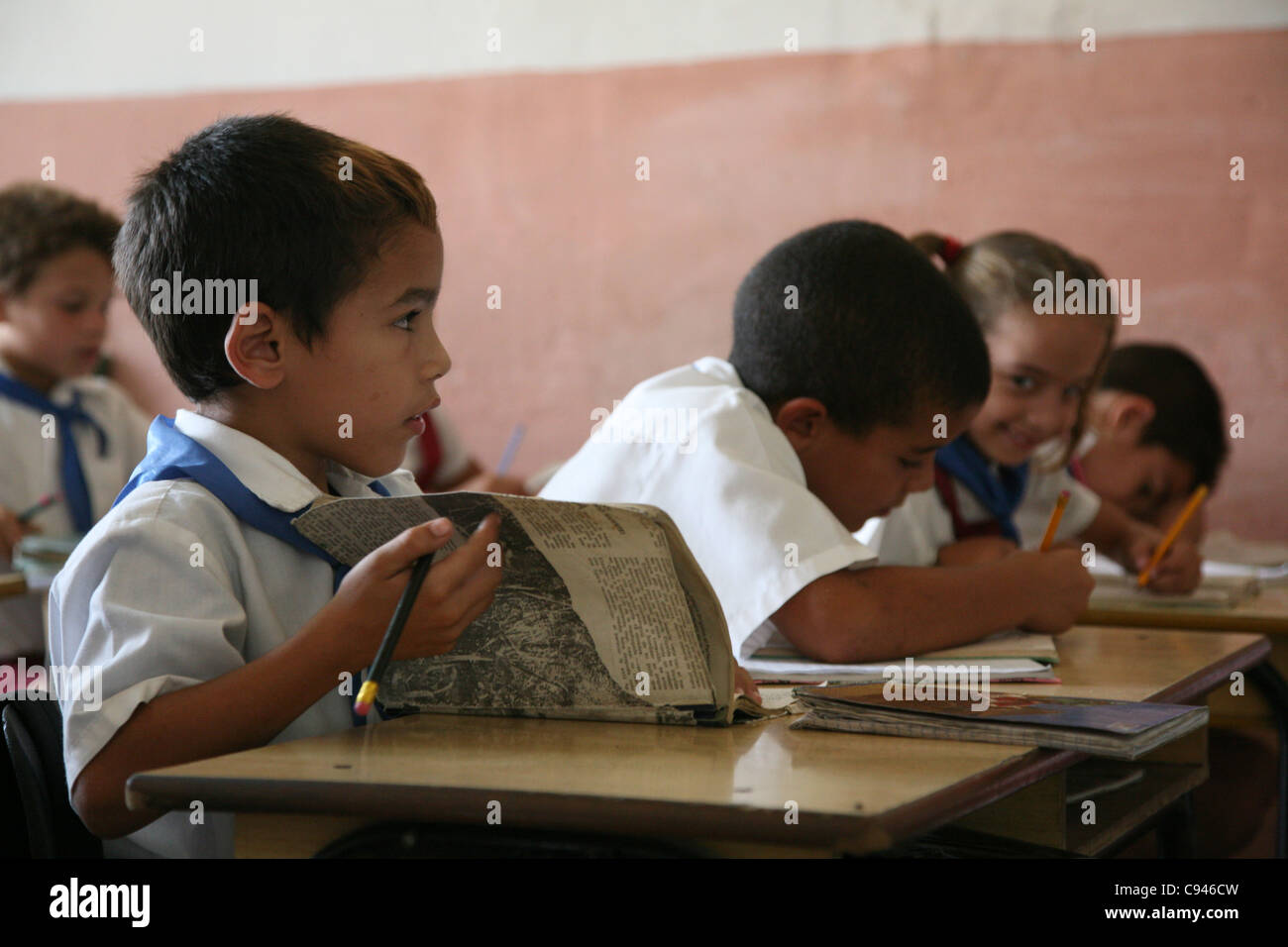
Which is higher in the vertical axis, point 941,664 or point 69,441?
point 69,441

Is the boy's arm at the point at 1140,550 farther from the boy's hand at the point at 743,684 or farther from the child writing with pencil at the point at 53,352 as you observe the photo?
the child writing with pencil at the point at 53,352

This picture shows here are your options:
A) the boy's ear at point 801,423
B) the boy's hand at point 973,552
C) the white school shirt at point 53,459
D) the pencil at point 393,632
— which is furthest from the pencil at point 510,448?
the pencil at point 393,632

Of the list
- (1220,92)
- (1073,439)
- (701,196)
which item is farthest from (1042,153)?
(1073,439)

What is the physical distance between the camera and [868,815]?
79 cm

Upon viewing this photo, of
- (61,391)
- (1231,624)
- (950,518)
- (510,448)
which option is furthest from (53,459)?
(1231,624)

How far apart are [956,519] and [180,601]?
4.83ft

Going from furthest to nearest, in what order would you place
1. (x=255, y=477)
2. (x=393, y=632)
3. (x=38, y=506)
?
(x=38, y=506), (x=255, y=477), (x=393, y=632)

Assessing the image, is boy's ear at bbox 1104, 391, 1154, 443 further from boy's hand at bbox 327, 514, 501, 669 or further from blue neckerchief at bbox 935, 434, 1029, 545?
boy's hand at bbox 327, 514, 501, 669

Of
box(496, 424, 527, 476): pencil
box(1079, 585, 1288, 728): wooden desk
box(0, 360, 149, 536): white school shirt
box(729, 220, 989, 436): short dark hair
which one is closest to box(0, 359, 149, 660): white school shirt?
box(0, 360, 149, 536): white school shirt

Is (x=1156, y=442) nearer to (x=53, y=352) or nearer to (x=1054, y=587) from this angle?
(x=1054, y=587)

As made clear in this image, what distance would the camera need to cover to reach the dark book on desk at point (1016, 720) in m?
1.03

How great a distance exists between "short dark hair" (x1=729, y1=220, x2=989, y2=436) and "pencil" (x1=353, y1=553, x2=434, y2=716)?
2.60 feet

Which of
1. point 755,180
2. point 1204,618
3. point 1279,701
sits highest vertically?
point 755,180

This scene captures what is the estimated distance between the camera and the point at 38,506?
116 inches
